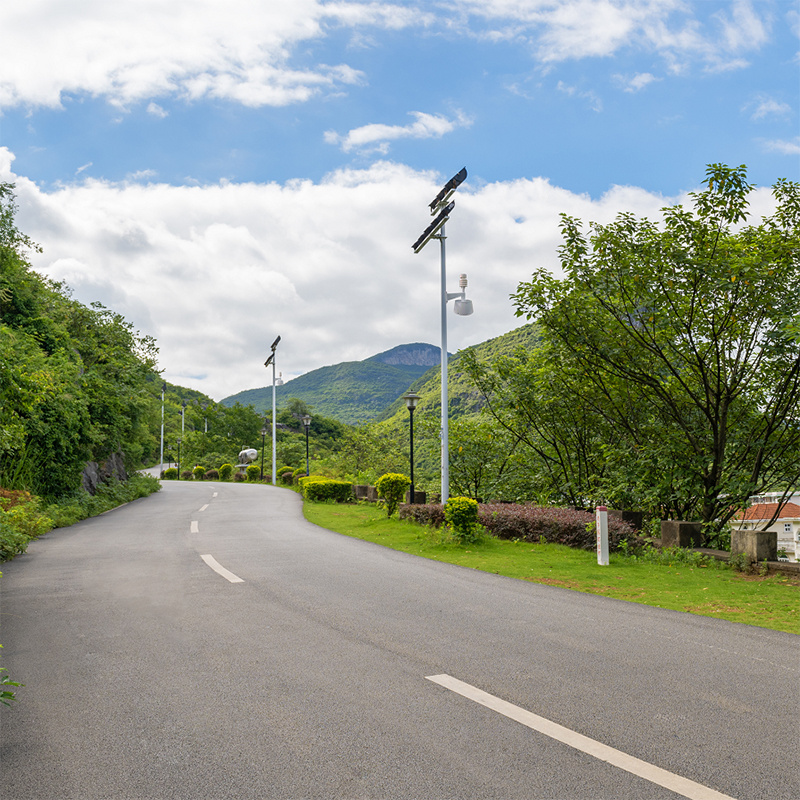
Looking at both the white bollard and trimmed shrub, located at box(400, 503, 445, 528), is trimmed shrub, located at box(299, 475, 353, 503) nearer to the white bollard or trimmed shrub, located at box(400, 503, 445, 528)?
trimmed shrub, located at box(400, 503, 445, 528)

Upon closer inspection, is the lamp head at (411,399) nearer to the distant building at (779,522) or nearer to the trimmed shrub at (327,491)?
the trimmed shrub at (327,491)

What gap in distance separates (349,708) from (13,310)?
21799 millimetres

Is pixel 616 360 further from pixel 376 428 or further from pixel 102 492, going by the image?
pixel 376 428

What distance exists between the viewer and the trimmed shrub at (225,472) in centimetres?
5462

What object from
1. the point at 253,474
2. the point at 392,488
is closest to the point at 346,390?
the point at 253,474

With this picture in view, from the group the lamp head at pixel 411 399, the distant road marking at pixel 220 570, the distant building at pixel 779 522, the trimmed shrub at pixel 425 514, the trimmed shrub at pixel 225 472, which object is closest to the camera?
the distant road marking at pixel 220 570

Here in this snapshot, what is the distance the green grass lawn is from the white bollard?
8.1 inches

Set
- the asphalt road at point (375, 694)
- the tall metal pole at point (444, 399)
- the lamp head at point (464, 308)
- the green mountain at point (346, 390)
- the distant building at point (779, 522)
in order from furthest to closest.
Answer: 1. the green mountain at point (346, 390)
2. the lamp head at point (464, 308)
3. the tall metal pole at point (444, 399)
4. the distant building at point (779, 522)
5. the asphalt road at point (375, 694)

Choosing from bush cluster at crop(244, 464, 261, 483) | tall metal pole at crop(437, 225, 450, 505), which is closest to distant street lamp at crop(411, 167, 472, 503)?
tall metal pole at crop(437, 225, 450, 505)

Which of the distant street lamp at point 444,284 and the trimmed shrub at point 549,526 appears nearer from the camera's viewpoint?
the trimmed shrub at point 549,526

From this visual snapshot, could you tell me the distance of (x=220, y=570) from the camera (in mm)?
8977

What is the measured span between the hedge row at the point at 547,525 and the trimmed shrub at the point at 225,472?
4265 centimetres

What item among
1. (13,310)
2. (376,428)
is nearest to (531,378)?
(13,310)

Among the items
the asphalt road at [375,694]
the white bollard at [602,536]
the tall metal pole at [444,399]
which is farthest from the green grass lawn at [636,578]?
the tall metal pole at [444,399]
